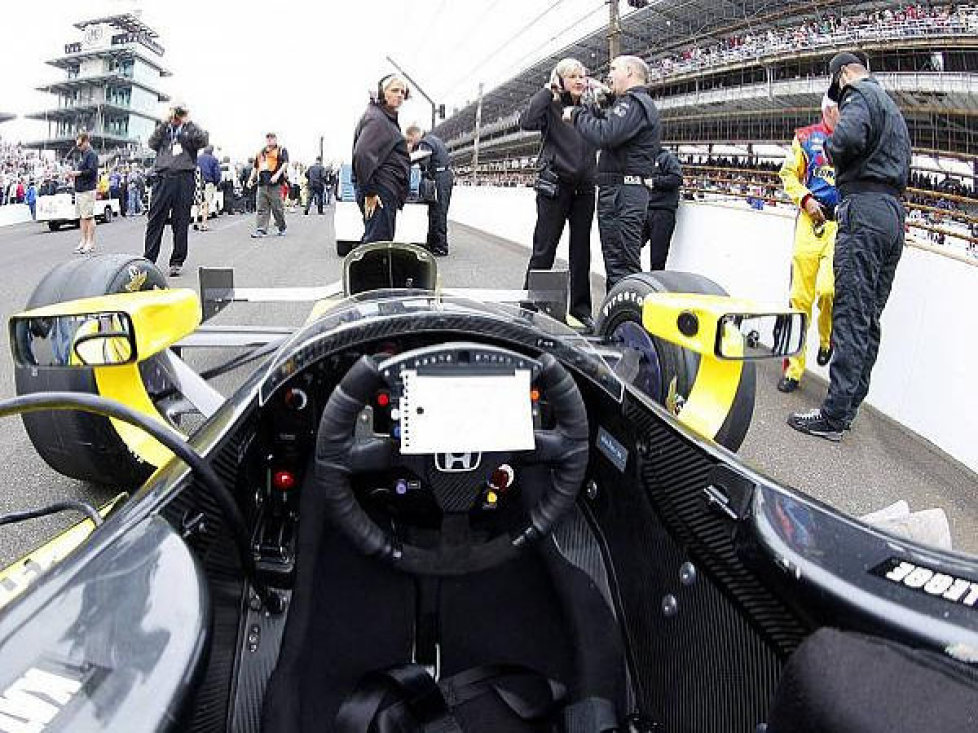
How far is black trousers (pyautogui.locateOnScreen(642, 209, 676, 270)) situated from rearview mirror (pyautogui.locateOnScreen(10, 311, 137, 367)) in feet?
20.4

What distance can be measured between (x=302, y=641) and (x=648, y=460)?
810 mm

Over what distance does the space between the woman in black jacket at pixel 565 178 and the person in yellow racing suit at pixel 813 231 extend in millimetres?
1466

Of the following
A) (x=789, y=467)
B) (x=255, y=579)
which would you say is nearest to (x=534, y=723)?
(x=255, y=579)

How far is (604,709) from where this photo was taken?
5.25 ft

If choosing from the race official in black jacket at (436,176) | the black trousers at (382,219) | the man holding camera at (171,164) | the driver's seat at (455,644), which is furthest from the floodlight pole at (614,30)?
the driver's seat at (455,644)

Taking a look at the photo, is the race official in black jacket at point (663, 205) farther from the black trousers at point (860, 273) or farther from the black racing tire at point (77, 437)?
the black racing tire at point (77, 437)

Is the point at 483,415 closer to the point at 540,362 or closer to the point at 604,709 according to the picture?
the point at 540,362

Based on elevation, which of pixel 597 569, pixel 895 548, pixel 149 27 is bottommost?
pixel 597 569

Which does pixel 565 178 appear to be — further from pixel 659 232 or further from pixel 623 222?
pixel 659 232

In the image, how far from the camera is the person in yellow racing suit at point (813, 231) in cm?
509

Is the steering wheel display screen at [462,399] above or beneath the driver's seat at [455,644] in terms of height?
above

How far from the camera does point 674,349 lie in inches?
Answer: 128

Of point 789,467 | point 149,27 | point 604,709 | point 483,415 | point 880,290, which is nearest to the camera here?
point 483,415

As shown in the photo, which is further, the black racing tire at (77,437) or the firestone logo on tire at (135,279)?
the firestone logo on tire at (135,279)
